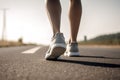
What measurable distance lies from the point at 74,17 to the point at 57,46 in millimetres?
1038

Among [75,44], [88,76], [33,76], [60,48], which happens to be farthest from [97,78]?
[75,44]

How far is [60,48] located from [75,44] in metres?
0.88

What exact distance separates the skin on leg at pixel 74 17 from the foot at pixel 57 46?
2.64 ft

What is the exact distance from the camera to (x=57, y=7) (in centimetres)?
349

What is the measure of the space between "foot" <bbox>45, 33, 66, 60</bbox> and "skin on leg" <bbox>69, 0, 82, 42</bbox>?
0.80 meters

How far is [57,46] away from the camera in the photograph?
3082mm

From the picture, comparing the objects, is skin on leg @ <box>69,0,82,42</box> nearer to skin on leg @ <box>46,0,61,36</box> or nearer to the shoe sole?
skin on leg @ <box>46,0,61,36</box>

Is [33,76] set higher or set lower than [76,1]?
lower

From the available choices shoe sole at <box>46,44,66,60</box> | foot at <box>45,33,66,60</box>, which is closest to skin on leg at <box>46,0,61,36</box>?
foot at <box>45,33,66,60</box>

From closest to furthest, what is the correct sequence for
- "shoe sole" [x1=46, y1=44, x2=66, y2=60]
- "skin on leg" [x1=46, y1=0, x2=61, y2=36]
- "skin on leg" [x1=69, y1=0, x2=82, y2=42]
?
1. "shoe sole" [x1=46, y1=44, x2=66, y2=60]
2. "skin on leg" [x1=46, y1=0, x2=61, y2=36]
3. "skin on leg" [x1=69, y1=0, x2=82, y2=42]

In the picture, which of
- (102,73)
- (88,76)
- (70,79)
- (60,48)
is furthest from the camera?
(60,48)

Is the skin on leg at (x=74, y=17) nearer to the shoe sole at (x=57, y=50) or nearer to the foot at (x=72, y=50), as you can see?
the foot at (x=72, y=50)

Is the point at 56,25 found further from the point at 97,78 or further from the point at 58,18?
the point at 97,78

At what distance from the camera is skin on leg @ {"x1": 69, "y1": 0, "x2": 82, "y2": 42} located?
154 inches
